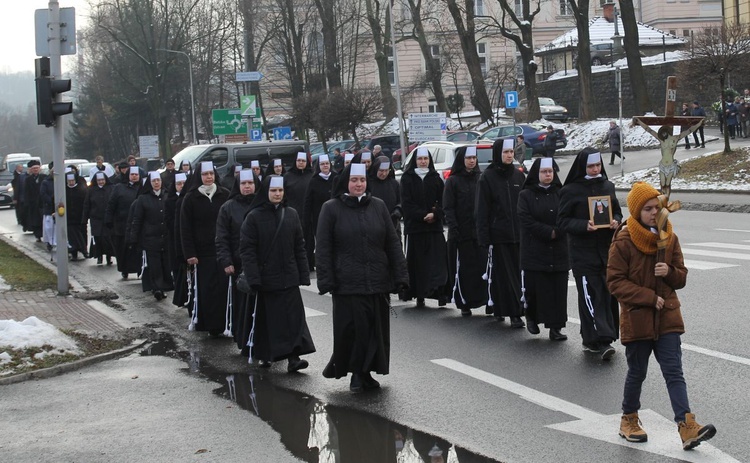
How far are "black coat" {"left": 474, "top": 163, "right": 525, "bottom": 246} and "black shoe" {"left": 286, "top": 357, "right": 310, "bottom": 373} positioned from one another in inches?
109

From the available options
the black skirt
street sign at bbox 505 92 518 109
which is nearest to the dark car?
street sign at bbox 505 92 518 109

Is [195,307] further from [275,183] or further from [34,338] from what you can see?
[275,183]

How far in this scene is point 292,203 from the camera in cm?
1728

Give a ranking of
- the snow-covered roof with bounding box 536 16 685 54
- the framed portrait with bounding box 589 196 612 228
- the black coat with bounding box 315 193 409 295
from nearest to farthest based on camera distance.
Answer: the black coat with bounding box 315 193 409 295, the framed portrait with bounding box 589 196 612 228, the snow-covered roof with bounding box 536 16 685 54

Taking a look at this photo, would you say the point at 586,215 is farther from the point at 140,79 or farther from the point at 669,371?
the point at 140,79

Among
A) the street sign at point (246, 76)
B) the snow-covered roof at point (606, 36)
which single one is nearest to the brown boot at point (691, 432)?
the street sign at point (246, 76)

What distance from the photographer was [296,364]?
30.7ft

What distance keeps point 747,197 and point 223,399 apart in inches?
797

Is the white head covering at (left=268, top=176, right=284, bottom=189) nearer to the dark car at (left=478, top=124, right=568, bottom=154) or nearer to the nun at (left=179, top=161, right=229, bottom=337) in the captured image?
the nun at (left=179, top=161, right=229, bottom=337)

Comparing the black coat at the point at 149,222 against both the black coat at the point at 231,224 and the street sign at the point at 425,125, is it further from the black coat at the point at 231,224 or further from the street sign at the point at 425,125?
the street sign at the point at 425,125

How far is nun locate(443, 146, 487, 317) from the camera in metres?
12.1

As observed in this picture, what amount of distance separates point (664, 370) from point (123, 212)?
13.1 metres

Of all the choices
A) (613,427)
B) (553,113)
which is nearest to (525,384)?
(613,427)

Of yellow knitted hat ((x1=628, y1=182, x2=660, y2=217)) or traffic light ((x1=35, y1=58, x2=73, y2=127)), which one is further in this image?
traffic light ((x1=35, y1=58, x2=73, y2=127))
